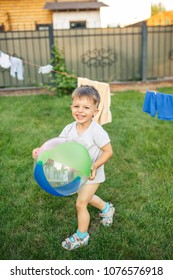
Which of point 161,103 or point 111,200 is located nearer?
point 111,200

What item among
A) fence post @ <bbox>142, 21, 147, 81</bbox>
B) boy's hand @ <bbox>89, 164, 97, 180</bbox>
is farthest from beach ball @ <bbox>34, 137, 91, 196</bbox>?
fence post @ <bbox>142, 21, 147, 81</bbox>

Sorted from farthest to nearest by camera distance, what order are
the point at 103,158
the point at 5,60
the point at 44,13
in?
the point at 44,13 < the point at 5,60 < the point at 103,158

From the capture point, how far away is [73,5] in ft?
51.3

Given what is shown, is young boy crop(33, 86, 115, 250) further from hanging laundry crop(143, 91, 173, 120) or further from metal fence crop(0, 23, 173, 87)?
metal fence crop(0, 23, 173, 87)

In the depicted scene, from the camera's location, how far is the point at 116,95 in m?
8.45

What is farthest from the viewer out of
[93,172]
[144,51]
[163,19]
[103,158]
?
[163,19]

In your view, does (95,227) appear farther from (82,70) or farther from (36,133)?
(82,70)

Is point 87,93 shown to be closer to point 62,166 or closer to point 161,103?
point 62,166

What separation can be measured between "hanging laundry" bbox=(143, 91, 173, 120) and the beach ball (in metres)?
1.77

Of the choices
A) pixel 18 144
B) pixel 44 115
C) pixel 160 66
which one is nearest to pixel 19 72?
pixel 44 115

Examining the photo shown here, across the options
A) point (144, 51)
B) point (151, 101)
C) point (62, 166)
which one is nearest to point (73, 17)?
point (144, 51)

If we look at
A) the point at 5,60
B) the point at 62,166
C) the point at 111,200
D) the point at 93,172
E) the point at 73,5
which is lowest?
the point at 111,200

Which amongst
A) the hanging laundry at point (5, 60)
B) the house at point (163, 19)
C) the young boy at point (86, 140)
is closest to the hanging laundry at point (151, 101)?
the young boy at point (86, 140)

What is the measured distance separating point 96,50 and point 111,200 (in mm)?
7182
